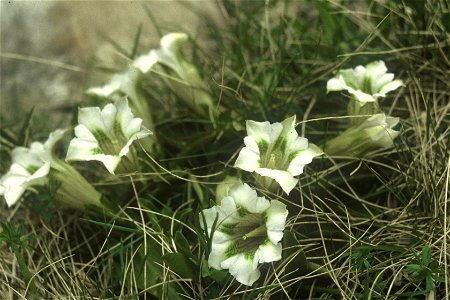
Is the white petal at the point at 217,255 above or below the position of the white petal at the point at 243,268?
above

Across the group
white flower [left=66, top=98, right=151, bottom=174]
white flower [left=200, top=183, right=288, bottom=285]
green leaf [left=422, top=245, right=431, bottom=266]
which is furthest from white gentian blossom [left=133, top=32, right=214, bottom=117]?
green leaf [left=422, top=245, right=431, bottom=266]

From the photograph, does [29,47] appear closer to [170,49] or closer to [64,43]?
[64,43]

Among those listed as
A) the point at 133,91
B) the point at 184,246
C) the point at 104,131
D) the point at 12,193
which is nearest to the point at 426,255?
the point at 184,246

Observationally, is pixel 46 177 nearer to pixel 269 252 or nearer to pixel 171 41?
pixel 171 41

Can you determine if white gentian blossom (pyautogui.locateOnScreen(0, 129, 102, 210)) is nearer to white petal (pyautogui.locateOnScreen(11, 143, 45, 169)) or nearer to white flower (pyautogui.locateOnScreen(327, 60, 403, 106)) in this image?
white petal (pyautogui.locateOnScreen(11, 143, 45, 169))

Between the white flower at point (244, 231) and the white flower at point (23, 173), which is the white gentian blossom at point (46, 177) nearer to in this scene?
the white flower at point (23, 173)

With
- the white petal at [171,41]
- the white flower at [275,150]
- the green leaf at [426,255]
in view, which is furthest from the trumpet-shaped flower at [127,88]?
the green leaf at [426,255]
